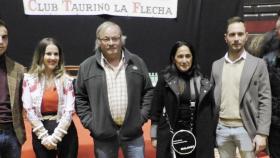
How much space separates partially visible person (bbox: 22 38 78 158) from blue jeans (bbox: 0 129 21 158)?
0.49 ft

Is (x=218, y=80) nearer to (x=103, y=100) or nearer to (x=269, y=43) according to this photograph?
(x=269, y=43)

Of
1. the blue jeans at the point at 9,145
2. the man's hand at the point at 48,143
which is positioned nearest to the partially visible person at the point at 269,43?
the man's hand at the point at 48,143

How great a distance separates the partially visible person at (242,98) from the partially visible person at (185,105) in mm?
154

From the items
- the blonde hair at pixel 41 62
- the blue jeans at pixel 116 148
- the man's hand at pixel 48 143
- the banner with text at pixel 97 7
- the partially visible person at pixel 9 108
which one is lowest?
the blue jeans at pixel 116 148

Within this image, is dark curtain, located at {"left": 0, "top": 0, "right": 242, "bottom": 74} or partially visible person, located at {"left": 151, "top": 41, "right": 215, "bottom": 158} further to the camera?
dark curtain, located at {"left": 0, "top": 0, "right": 242, "bottom": 74}

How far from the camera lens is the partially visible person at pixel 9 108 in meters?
2.69

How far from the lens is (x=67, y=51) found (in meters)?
4.53

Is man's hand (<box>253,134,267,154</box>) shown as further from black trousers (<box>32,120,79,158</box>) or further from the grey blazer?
black trousers (<box>32,120,79,158</box>)

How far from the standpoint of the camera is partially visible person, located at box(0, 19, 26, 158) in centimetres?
269

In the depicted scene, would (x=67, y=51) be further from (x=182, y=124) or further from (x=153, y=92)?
(x=182, y=124)

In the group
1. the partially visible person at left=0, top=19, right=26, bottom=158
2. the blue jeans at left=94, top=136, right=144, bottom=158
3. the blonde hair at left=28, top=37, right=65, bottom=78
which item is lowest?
the blue jeans at left=94, top=136, right=144, bottom=158

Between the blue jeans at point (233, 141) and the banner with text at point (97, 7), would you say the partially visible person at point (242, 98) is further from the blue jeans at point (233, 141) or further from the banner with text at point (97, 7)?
the banner with text at point (97, 7)

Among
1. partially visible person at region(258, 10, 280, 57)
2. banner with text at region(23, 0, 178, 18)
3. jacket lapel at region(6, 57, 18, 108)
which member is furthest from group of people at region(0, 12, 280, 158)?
banner with text at region(23, 0, 178, 18)

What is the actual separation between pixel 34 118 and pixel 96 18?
2059 millimetres
